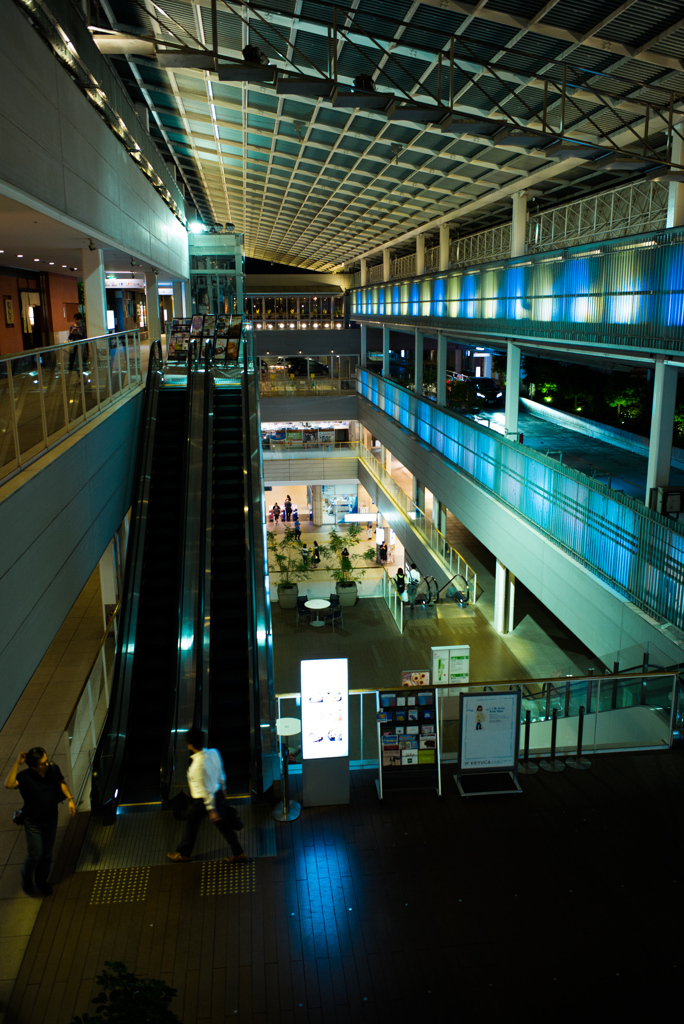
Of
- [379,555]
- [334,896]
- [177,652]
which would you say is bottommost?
[379,555]

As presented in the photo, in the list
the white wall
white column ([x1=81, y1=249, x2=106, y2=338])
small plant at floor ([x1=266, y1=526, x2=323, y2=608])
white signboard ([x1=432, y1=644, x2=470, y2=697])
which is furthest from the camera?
small plant at floor ([x1=266, y1=526, x2=323, y2=608])

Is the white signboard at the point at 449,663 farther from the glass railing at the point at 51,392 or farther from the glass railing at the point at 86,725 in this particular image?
the glass railing at the point at 51,392

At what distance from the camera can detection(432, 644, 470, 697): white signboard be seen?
11.3m

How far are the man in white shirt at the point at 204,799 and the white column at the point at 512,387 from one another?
9.21 meters

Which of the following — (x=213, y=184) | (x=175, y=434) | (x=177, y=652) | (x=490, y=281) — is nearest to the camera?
(x=177, y=652)

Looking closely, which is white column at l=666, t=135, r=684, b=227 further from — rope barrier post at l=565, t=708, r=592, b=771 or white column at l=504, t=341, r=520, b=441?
rope barrier post at l=565, t=708, r=592, b=771

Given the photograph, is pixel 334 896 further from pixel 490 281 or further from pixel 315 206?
pixel 315 206

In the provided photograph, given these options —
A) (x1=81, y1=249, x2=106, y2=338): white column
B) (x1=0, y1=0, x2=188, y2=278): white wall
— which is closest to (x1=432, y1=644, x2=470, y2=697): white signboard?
(x1=81, y1=249, x2=106, y2=338): white column

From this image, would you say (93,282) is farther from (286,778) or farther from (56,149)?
(286,778)

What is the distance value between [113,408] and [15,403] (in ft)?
14.8

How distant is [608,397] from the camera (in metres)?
21.7

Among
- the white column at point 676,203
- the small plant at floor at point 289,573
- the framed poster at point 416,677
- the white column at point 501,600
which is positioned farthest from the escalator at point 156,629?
the white column at point 676,203

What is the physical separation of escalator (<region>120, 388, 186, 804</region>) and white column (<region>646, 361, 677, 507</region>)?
20.4 ft

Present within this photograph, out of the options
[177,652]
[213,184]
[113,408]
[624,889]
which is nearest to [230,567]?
[177,652]
